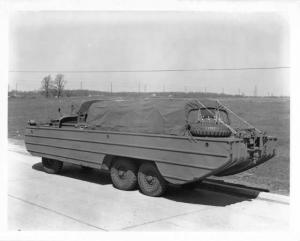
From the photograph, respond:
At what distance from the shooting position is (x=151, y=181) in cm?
892

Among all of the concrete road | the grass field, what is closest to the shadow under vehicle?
the concrete road

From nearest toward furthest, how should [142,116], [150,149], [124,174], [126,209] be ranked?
1. [126,209]
2. [150,149]
3. [142,116]
4. [124,174]

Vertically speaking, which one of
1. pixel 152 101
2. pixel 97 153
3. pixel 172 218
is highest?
pixel 152 101

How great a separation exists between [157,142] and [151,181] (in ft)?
2.96

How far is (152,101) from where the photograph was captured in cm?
941

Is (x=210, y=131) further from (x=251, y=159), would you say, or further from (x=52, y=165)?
(x=52, y=165)

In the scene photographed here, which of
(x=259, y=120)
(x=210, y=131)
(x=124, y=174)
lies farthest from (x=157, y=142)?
(x=259, y=120)

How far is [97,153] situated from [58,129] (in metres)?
1.57

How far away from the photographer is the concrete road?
7.04 m

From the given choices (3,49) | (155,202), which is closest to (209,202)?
(155,202)

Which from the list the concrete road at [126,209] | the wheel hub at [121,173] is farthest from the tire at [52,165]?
the wheel hub at [121,173]

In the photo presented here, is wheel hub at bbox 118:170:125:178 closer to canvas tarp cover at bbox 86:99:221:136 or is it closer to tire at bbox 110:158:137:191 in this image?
tire at bbox 110:158:137:191

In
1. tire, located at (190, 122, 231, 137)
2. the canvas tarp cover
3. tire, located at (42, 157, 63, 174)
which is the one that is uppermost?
the canvas tarp cover

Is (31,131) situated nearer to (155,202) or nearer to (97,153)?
(97,153)
